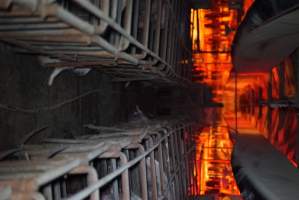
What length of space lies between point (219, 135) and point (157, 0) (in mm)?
5606

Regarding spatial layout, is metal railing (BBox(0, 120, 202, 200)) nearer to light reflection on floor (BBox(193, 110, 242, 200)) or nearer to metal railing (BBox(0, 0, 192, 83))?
metal railing (BBox(0, 0, 192, 83))

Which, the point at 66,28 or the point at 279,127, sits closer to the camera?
the point at 66,28

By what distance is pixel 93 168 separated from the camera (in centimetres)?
156

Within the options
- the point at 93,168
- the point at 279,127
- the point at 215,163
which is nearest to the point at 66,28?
the point at 93,168

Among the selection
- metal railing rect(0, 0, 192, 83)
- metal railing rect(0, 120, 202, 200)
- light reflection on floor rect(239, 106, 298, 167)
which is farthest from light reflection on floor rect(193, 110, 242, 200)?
metal railing rect(0, 0, 192, 83)

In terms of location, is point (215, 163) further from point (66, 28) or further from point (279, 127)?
point (66, 28)

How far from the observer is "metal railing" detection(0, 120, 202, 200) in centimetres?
128

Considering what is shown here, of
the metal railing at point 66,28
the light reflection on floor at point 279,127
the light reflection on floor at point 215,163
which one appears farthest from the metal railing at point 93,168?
the light reflection on floor at point 215,163

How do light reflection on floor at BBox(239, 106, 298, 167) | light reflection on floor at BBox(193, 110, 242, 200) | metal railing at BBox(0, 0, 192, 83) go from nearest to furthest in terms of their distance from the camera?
metal railing at BBox(0, 0, 192, 83), light reflection on floor at BBox(239, 106, 298, 167), light reflection on floor at BBox(193, 110, 242, 200)

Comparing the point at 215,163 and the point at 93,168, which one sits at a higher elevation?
the point at 93,168

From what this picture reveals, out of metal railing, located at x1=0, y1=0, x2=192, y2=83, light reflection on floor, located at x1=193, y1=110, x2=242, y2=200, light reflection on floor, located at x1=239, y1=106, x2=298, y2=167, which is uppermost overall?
metal railing, located at x1=0, y1=0, x2=192, y2=83

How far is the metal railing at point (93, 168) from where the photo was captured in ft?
4.19

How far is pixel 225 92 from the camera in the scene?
29.2ft

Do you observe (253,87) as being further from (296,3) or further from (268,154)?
(296,3)
